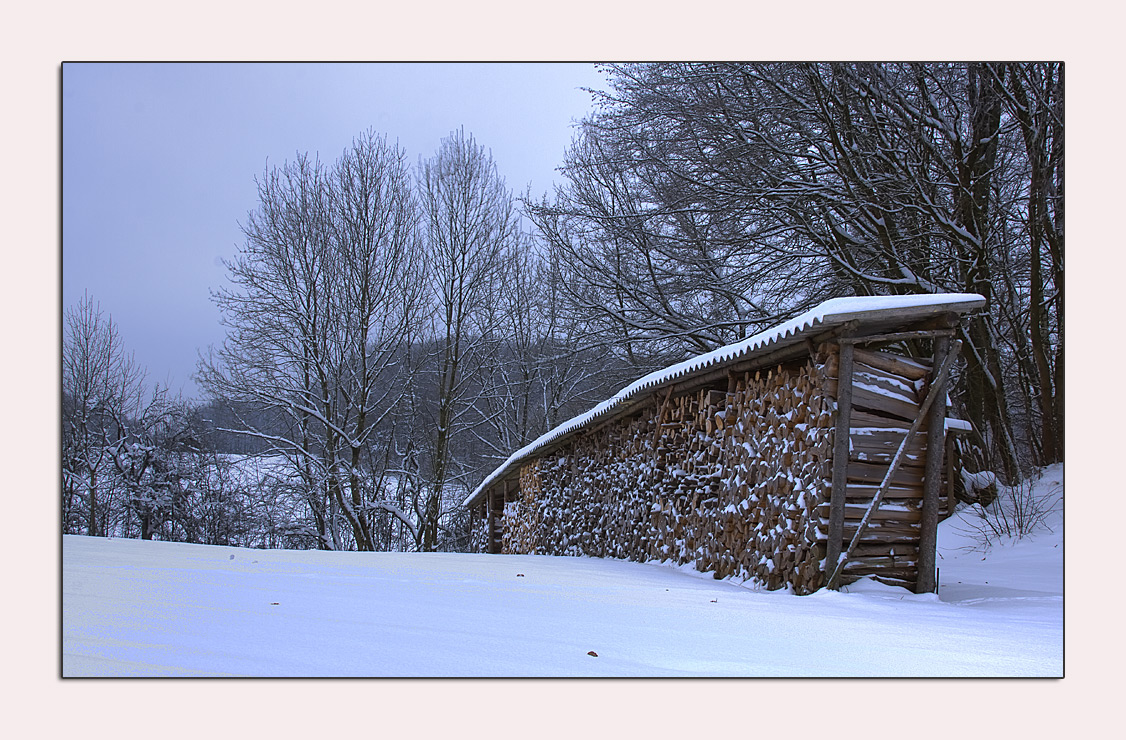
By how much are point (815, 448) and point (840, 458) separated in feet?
0.63

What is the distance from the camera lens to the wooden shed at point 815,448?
389 centimetres

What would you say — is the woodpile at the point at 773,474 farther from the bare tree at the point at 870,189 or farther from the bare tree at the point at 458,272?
the bare tree at the point at 458,272

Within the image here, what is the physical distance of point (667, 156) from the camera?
8.56m

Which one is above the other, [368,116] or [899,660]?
[368,116]

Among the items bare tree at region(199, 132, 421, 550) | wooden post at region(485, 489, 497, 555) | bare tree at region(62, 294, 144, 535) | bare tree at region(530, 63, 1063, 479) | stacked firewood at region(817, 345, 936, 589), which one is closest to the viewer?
stacked firewood at region(817, 345, 936, 589)

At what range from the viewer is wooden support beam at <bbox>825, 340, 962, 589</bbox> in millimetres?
3846

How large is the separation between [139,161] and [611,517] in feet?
17.0

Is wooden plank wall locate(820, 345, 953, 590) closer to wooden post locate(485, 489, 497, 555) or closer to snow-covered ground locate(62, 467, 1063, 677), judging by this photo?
snow-covered ground locate(62, 467, 1063, 677)

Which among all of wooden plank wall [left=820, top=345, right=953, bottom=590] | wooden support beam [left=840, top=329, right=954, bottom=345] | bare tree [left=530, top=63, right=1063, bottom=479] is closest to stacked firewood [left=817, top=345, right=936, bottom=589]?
wooden plank wall [left=820, top=345, right=953, bottom=590]

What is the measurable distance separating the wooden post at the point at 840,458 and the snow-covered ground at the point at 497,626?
0.24m

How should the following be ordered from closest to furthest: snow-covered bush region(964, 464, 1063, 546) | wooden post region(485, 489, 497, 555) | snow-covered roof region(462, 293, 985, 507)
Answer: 1. snow-covered roof region(462, 293, 985, 507)
2. snow-covered bush region(964, 464, 1063, 546)
3. wooden post region(485, 489, 497, 555)

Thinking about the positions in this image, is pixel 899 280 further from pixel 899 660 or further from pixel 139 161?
pixel 139 161

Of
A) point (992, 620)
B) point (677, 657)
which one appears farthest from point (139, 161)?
point (992, 620)

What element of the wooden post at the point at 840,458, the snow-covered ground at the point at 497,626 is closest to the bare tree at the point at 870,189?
the wooden post at the point at 840,458
